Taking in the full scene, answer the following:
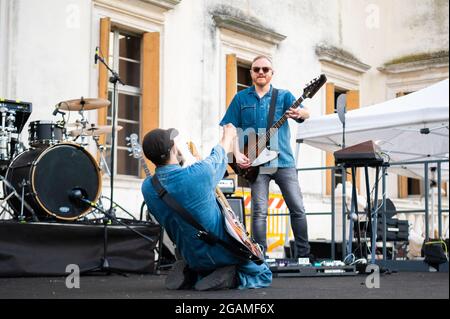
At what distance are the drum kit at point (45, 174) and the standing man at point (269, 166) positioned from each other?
5.33 feet

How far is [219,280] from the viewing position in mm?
5043

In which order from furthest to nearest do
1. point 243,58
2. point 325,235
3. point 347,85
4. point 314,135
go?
point 347,85, point 325,235, point 243,58, point 314,135

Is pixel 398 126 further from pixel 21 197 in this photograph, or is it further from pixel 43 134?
pixel 21 197

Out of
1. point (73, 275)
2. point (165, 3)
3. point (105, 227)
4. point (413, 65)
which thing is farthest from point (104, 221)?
point (413, 65)

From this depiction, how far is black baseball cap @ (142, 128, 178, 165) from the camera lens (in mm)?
4875

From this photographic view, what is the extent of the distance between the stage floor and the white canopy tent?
1.75 meters

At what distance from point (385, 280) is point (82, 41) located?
550cm

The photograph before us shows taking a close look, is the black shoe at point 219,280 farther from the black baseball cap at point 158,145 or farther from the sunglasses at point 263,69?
the sunglasses at point 263,69

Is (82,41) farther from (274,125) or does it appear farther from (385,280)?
(385,280)

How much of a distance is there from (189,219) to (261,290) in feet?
2.08

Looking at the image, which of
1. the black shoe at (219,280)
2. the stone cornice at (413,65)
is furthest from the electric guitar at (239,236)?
the stone cornice at (413,65)
